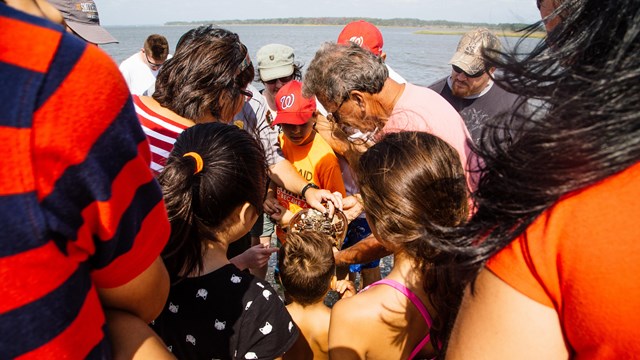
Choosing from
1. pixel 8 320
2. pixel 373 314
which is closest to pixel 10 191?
pixel 8 320

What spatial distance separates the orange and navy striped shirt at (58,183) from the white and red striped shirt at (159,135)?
5.08 ft

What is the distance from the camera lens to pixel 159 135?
7.14ft

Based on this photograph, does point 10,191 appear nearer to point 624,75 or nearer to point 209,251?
point 624,75

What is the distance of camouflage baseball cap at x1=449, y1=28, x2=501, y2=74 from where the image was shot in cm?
375

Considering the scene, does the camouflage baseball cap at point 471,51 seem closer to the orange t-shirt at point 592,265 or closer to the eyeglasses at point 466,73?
the eyeglasses at point 466,73

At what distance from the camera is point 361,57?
253 cm

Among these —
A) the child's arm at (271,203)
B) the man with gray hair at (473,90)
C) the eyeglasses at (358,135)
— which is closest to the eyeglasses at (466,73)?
the man with gray hair at (473,90)

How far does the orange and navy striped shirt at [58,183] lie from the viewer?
0.54 metres

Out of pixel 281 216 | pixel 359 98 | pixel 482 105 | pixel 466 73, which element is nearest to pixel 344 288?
pixel 281 216

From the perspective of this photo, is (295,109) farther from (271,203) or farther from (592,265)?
(592,265)

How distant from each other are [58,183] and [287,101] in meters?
2.96

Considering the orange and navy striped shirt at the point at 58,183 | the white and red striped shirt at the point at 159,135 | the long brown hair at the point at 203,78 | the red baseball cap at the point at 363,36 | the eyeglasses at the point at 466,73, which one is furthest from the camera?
the red baseball cap at the point at 363,36

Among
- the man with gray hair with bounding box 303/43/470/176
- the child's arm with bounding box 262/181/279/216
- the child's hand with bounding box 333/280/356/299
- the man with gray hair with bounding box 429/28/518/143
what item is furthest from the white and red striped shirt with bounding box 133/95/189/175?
the man with gray hair with bounding box 429/28/518/143

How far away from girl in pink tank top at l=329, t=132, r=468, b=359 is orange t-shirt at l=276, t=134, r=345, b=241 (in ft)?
5.65
